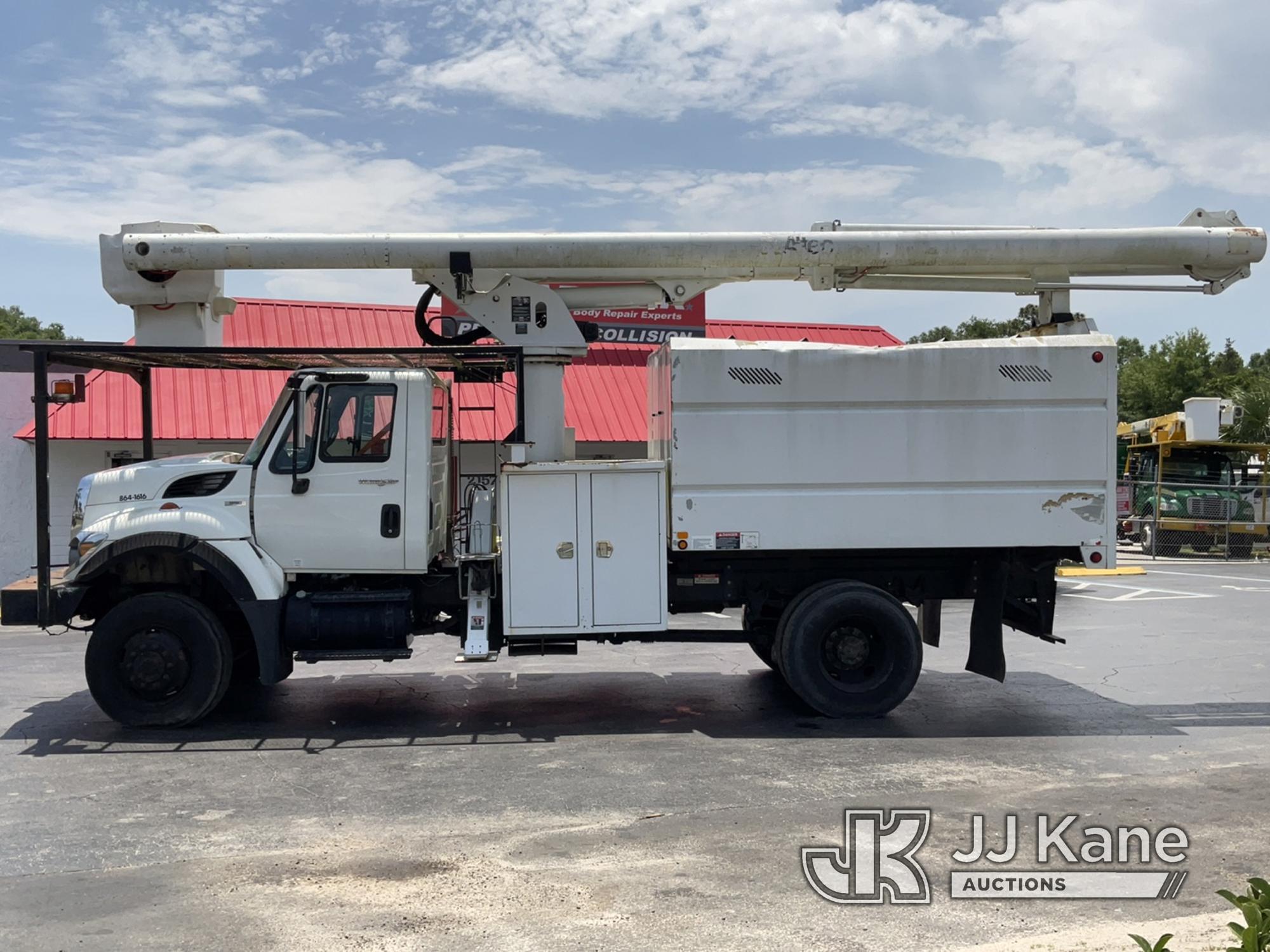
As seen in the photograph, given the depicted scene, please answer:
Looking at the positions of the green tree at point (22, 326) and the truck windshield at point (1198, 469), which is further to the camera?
the green tree at point (22, 326)

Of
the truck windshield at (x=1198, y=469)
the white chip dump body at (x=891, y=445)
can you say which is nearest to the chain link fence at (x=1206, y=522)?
the truck windshield at (x=1198, y=469)

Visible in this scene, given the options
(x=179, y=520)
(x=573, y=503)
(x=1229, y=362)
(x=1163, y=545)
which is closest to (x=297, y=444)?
(x=179, y=520)

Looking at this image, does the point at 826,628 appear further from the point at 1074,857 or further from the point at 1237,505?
the point at 1237,505

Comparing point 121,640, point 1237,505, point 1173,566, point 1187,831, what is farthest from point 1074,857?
point 1237,505

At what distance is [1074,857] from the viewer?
5875 millimetres

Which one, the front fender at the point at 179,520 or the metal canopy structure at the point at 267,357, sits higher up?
the metal canopy structure at the point at 267,357

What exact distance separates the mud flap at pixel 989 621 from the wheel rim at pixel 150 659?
21.0 ft

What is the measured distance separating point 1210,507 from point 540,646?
75.5 ft

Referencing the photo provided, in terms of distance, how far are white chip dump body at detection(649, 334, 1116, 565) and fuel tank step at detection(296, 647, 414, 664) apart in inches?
92.3

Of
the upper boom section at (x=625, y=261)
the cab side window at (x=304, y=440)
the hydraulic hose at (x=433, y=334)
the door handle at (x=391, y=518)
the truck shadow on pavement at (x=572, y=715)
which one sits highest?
the upper boom section at (x=625, y=261)

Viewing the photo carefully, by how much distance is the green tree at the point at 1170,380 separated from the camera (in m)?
48.8

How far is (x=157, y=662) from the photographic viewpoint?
8.68 meters

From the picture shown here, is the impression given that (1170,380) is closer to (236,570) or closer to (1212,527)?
(1212,527)

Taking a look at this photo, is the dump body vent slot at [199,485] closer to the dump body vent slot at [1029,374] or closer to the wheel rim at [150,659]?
the wheel rim at [150,659]
